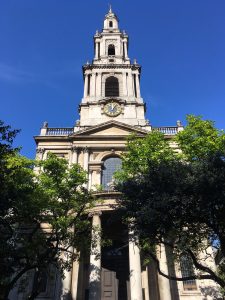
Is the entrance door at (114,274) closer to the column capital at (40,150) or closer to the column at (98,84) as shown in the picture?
the column capital at (40,150)

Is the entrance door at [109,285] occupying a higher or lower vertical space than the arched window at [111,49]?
lower

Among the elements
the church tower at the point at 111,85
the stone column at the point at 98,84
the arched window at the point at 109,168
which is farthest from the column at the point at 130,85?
the arched window at the point at 109,168

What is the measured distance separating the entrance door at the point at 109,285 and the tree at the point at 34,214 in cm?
450

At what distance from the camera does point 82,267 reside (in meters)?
20.4

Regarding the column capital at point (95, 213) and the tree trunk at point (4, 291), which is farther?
the column capital at point (95, 213)

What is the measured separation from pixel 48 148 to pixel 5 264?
1579cm

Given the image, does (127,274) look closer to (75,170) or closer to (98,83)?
(75,170)

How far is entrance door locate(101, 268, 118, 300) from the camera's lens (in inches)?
749

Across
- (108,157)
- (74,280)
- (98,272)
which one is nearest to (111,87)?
(108,157)

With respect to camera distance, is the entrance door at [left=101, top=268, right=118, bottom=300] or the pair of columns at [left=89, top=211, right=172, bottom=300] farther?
the entrance door at [left=101, top=268, right=118, bottom=300]

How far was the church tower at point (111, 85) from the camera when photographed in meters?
29.9

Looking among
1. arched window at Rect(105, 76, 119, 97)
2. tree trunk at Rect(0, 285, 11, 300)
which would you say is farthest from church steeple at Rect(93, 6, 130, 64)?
tree trunk at Rect(0, 285, 11, 300)

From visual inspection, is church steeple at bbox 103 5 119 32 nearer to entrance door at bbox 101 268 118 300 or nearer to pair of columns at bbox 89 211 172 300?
pair of columns at bbox 89 211 172 300

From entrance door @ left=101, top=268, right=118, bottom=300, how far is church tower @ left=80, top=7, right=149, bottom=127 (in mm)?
13416
